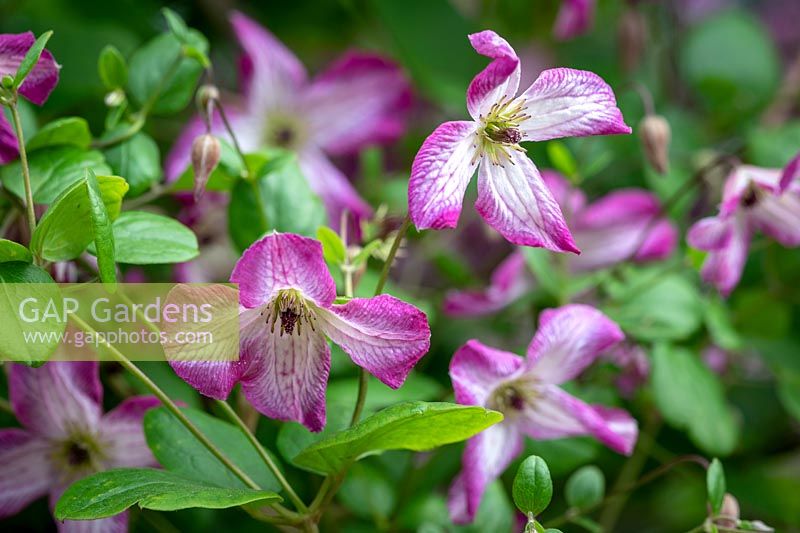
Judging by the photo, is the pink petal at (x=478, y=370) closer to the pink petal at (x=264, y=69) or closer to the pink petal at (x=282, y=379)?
the pink petal at (x=282, y=379)

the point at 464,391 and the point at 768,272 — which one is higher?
the point at 464,391

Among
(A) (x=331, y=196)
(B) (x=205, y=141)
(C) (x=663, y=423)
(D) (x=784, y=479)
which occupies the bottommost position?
(D) (x=784, y=479)

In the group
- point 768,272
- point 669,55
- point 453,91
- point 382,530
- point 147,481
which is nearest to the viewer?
point 147,481

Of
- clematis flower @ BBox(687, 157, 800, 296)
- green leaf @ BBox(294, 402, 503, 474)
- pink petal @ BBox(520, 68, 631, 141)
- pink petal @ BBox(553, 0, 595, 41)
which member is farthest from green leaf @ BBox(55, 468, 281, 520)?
pink petal @ BBox(553, 0, 595, 41)

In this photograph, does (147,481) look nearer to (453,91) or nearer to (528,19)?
(453,91)

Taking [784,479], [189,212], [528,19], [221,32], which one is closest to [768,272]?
[784,479]

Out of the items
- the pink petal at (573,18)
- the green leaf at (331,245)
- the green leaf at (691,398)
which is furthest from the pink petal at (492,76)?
the pink petal at (573,18)

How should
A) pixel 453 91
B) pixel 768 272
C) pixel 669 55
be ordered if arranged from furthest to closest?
pixel 669 55 < pixel 453 91 < pixel 768 272

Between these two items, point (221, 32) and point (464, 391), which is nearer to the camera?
point (464, 391)
